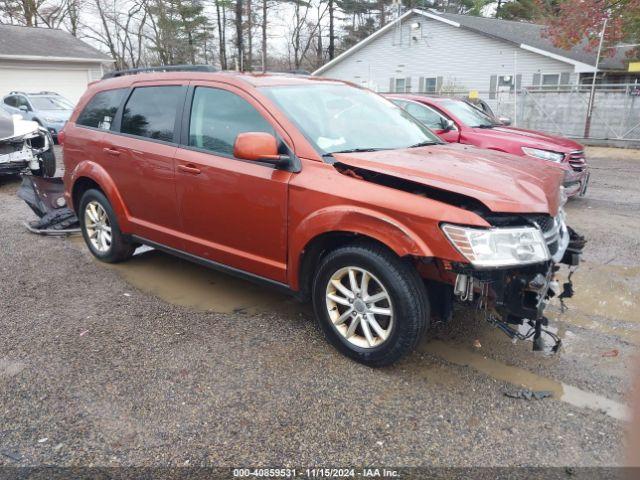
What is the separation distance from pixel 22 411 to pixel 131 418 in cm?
64

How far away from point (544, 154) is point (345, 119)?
15.2 ft

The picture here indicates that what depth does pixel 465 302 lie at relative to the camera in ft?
10.2

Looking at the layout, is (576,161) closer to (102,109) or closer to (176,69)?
(176,69)

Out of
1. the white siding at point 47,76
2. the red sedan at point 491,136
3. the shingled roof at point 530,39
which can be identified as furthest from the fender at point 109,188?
the white siding at point 47,76

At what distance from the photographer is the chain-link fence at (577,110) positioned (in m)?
15.9

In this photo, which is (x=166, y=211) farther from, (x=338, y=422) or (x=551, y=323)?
(x=551, y=323)

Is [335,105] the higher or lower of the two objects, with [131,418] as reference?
higher

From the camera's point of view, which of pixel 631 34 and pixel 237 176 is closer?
pixel 237 176

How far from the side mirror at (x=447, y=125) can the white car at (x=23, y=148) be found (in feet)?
22.3

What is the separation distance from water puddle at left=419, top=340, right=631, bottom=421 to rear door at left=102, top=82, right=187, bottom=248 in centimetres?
234

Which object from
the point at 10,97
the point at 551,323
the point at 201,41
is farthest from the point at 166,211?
the point at 201,41

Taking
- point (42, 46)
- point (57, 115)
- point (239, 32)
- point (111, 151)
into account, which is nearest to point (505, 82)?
point (57, 115)

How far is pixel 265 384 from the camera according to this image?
10.5ft

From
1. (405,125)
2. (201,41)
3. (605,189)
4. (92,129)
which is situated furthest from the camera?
(201,41)
